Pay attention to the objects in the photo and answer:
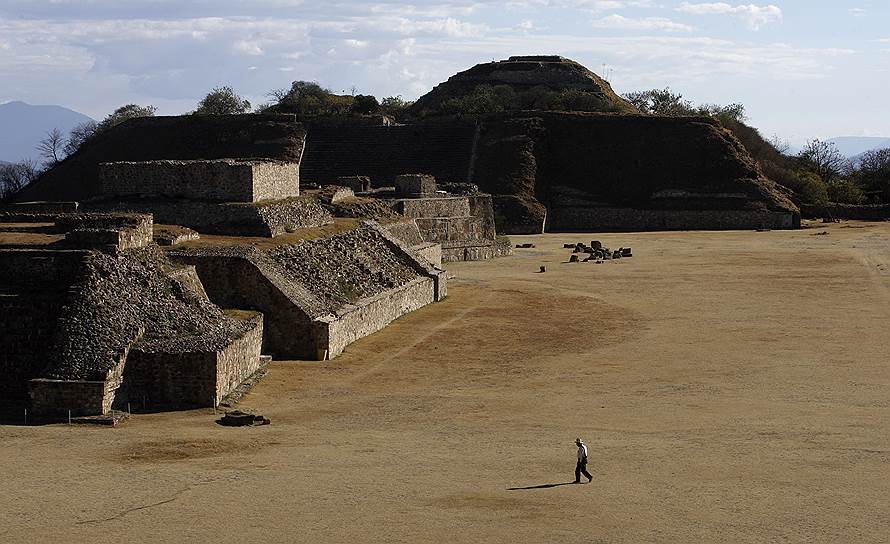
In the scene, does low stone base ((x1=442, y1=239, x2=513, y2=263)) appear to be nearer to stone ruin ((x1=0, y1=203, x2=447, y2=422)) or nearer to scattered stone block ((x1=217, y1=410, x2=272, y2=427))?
stone ruin ((x1=0, y1=203, x2=447, y2=422))

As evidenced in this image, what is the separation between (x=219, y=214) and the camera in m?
A: 35.7

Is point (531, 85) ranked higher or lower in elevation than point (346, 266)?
higher

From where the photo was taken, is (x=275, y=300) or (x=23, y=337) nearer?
(x=23, y=337)

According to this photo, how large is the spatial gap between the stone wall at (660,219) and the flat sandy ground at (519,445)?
121 feet

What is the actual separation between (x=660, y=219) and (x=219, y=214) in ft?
140

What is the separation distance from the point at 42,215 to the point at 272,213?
6.46m

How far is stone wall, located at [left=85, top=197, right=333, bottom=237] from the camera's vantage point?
35.3m

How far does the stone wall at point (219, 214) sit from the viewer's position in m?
35.3

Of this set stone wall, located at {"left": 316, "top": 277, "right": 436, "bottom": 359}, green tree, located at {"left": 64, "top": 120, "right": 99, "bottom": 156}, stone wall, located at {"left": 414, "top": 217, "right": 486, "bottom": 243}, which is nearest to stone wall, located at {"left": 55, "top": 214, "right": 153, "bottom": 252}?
stone wall, located at {"left": 316, "top": 277, "right": 436, "bottom": 359}

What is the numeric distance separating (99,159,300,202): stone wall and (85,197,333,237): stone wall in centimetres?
44

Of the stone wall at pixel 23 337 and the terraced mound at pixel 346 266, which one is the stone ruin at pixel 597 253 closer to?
the terraced mound at pixel 346 266

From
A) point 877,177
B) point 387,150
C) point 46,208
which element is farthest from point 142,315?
point 877,177

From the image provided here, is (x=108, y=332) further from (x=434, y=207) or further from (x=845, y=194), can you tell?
(x=845, y=194)

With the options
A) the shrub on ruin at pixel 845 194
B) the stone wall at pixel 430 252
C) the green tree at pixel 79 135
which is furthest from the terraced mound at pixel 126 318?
the green tree at pixel 79 135
